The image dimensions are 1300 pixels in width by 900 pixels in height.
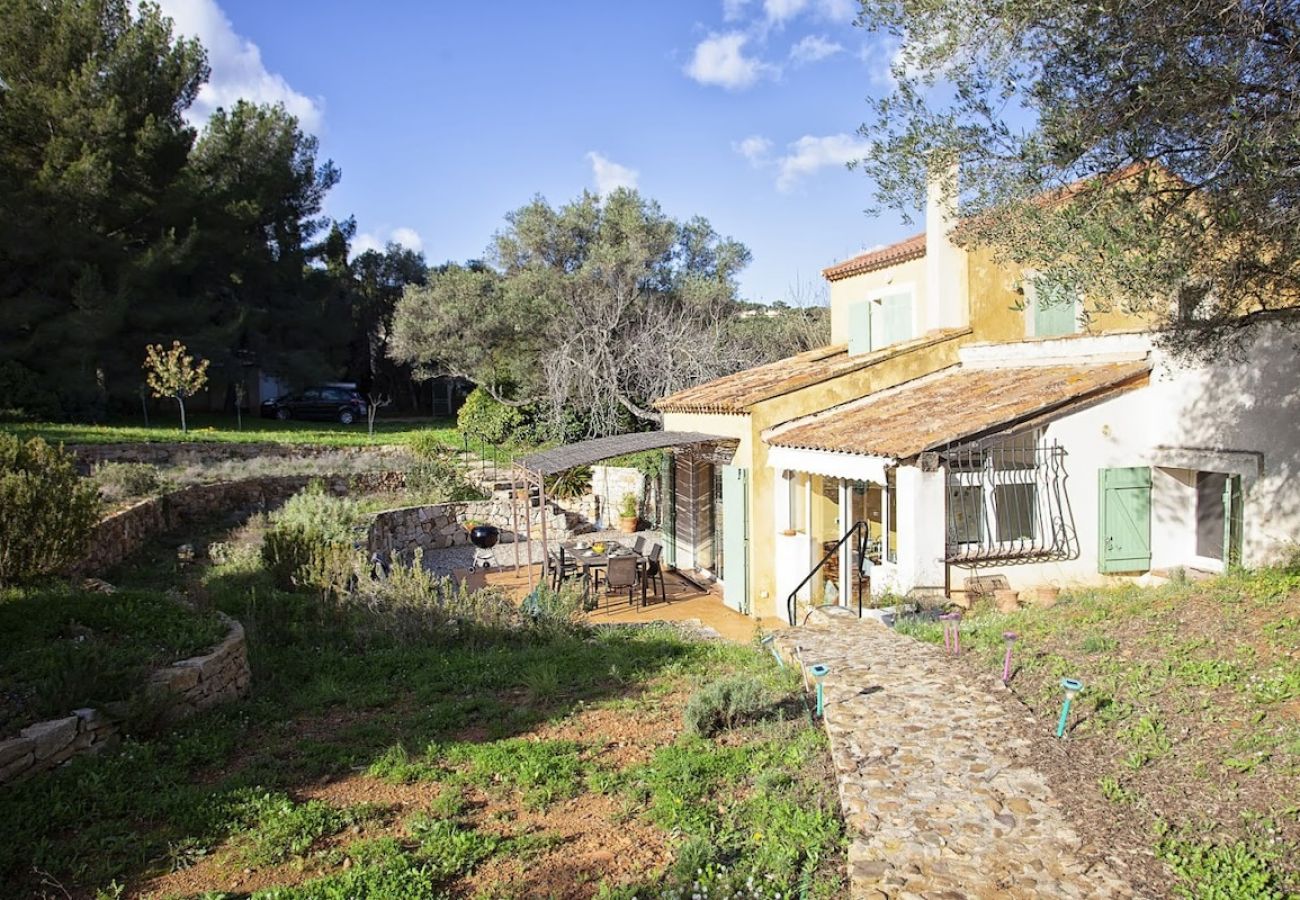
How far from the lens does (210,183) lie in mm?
30891

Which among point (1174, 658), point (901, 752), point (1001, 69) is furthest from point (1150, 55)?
point (901, 752)

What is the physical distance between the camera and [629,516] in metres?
21.0

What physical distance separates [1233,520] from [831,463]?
5091mm

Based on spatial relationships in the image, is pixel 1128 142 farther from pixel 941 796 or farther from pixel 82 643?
pixel 82 643

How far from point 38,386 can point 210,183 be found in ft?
31.3

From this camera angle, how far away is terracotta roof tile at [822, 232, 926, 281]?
51.8 feet

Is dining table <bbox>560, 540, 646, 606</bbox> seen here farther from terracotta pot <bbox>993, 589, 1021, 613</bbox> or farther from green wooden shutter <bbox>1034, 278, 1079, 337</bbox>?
green wooden shutter <bbox>1034, 278, 1079, 337</bbox>

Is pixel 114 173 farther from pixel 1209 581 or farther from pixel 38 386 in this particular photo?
pixel 1209 581

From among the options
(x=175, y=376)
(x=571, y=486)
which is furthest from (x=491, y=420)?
(x=175, y=376)

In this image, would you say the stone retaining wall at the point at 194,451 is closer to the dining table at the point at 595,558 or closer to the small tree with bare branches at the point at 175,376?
the small tree with bare branches at the point at 175,376

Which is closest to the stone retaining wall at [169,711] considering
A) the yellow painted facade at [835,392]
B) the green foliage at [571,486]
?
the yellow painted facade at [835,392]

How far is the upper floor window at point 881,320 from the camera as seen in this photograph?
15.9 metres

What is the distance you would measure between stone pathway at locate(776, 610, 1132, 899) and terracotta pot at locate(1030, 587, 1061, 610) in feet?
11.3

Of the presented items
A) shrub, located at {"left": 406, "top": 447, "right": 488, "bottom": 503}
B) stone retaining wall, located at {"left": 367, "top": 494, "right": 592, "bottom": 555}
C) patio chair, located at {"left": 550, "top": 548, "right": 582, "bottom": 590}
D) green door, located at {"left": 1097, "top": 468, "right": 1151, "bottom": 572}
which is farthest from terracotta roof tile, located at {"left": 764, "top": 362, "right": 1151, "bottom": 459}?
shrub, located at {"left": 406, "top": 447, "right": 488, "bottom": 503}
